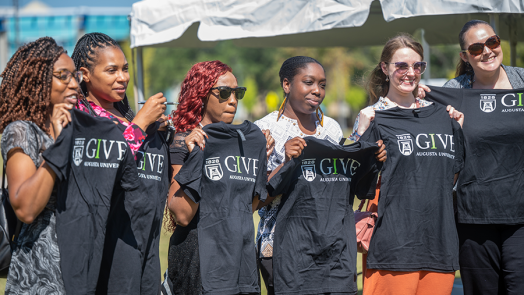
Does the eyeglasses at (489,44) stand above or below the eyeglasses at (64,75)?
above

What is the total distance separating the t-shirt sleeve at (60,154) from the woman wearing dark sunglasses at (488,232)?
2.65m

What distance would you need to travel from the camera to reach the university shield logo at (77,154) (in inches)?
95.7

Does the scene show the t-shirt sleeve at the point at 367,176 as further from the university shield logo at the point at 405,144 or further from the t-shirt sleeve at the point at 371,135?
the university shield logo at the point at 405,144

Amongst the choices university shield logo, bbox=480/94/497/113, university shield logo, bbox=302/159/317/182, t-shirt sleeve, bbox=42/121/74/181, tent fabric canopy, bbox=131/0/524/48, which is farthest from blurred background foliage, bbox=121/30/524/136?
t-shirt sleeve, bbox=42/121/74/181

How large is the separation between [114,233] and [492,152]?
8.61ft

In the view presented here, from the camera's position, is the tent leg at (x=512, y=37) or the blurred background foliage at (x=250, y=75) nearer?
the tent leg at (x=512, y=37)

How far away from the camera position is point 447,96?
3.57 meters

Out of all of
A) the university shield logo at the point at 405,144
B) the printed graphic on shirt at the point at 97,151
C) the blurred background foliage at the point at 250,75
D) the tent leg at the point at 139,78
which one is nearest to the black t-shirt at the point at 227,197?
the printed graphic on shirt at the point at 97,151

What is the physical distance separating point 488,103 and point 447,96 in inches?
11.3

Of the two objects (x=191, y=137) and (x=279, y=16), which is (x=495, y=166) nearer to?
(x=191, y=137)

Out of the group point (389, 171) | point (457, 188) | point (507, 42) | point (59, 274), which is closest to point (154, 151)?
point (59, 274)

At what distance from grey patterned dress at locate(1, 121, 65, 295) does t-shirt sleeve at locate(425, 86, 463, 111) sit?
2704mm

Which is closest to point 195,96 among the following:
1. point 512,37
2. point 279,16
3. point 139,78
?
point 279,16

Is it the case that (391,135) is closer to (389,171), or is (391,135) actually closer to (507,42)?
(389,171)
